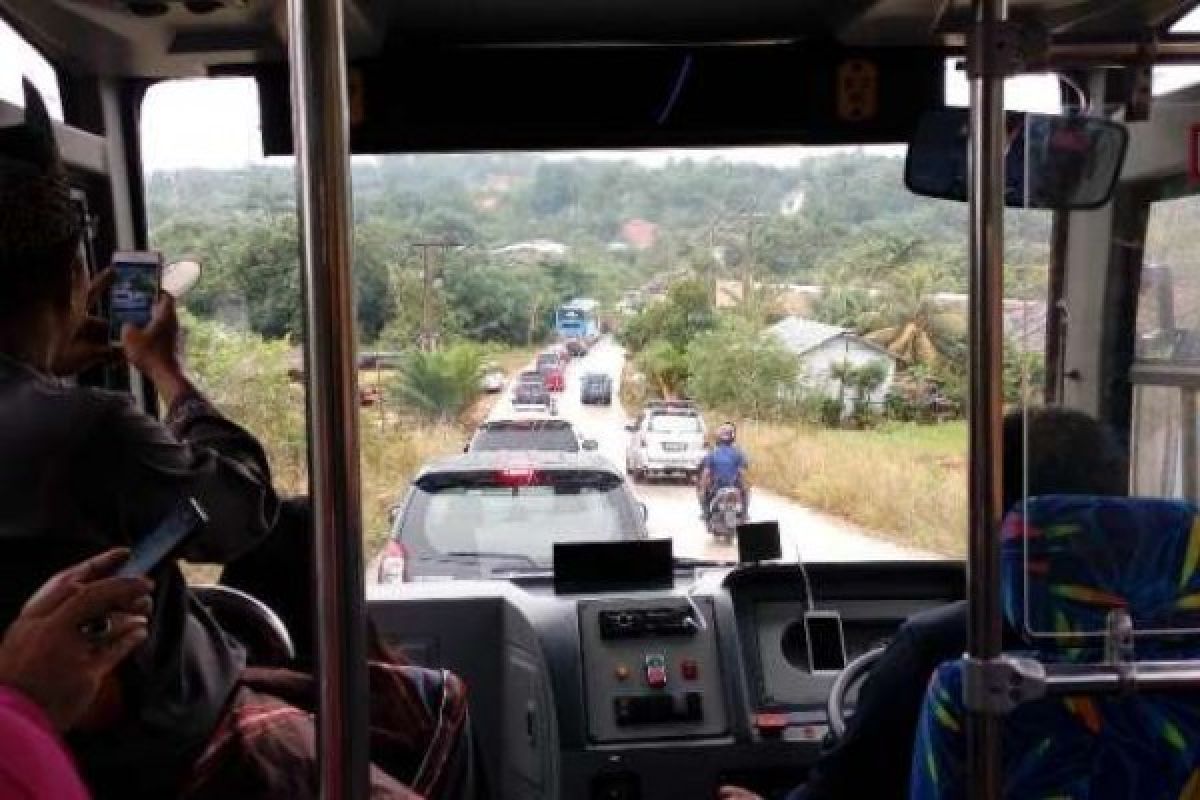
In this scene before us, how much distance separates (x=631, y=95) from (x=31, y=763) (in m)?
2.38

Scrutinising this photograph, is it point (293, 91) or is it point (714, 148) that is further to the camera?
point (714, 148)

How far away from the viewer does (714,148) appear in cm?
321

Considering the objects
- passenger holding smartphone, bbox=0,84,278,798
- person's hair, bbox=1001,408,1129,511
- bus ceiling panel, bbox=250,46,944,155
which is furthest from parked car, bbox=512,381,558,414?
person's hair, bbox=1001,408,1129,511

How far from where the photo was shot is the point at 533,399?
349 cm

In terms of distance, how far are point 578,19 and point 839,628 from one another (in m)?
1.63

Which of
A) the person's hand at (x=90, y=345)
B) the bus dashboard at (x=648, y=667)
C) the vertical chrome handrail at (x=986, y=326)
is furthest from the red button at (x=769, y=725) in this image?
the vertical chrome handrail at (x=986, y=326)

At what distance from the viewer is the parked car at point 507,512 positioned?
11.9 ft

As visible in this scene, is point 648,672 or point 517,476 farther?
point 517,476

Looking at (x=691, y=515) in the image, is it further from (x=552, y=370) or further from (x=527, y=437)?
(x=552, y=370)

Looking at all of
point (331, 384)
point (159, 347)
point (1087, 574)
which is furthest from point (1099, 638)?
point (159, 347)

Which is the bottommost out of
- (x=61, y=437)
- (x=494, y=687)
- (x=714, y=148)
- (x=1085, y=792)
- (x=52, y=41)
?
(x=494, y=687)

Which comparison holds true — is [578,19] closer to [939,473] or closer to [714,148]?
[714,148]

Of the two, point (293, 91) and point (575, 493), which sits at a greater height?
point (293, 91)

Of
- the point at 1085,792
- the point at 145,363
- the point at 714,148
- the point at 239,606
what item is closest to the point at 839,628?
the point at 714,148
